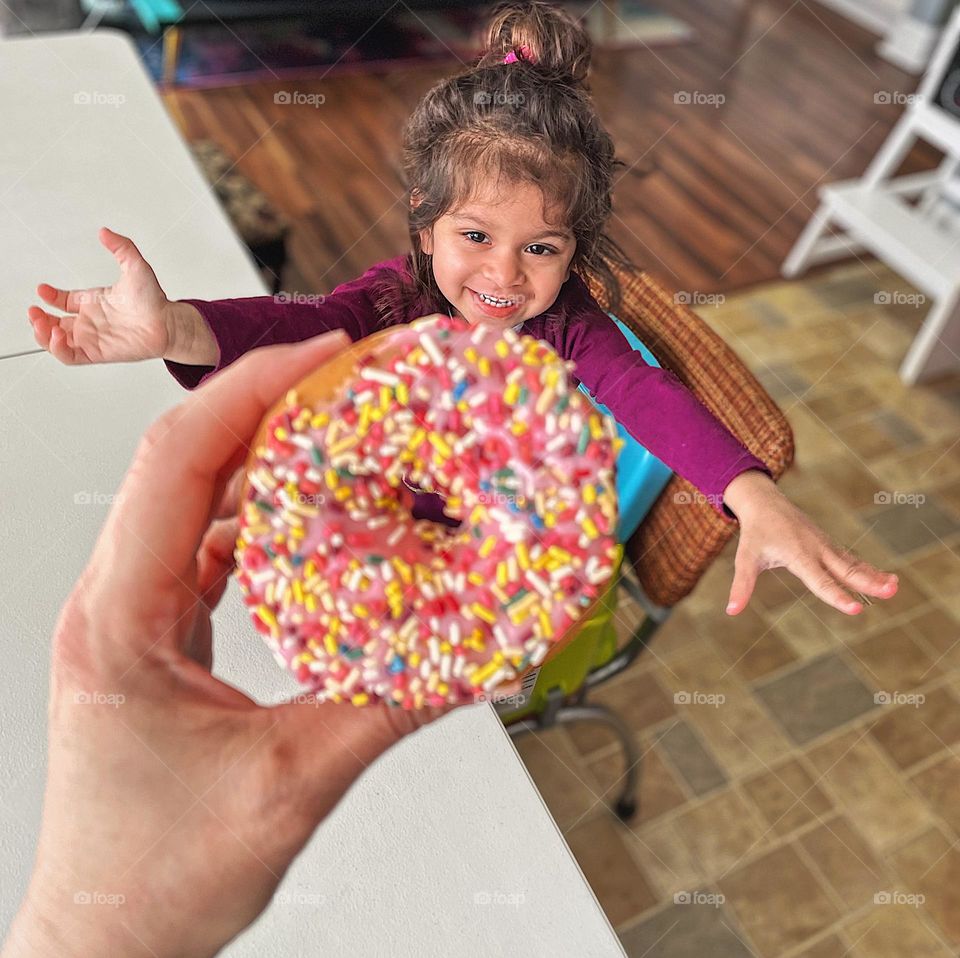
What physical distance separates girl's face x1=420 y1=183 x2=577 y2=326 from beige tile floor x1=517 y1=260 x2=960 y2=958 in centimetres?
65

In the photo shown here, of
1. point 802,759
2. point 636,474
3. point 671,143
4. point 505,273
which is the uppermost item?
point 505,273

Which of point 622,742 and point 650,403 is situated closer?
point 650,403

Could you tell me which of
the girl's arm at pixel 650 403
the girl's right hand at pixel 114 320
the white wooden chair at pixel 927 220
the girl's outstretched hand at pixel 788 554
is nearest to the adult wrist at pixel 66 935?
the girl's right hand at pixel 114 320

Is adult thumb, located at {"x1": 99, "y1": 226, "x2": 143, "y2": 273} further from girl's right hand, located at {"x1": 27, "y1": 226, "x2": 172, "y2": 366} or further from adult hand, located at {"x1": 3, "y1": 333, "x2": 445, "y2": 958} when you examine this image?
adult hand, located at {"x1": 3, "y1": 333, "x2": 445, "y2": 958}

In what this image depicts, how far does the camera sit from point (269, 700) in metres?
0.92

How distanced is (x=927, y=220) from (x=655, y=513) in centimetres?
220

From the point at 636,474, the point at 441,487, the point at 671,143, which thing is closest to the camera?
the point at 441,487

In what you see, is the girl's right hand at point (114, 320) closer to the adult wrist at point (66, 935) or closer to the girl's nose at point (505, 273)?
the girl's nose at point (505, 273)

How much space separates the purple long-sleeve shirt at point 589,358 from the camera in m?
0.94

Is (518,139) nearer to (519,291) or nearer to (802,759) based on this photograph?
(519,291)

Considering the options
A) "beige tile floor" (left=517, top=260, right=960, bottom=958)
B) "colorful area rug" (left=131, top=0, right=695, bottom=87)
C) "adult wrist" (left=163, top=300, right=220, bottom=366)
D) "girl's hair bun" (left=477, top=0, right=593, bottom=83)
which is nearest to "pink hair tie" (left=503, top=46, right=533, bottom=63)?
"girl's hair bun" (left=477, top=0, right=593, bottom=83)

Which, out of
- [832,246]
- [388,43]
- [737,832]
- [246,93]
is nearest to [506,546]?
[737,832]

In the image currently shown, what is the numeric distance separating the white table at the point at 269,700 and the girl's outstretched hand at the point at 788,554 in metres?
0.34

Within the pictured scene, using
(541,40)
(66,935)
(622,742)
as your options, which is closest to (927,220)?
(622,742)
